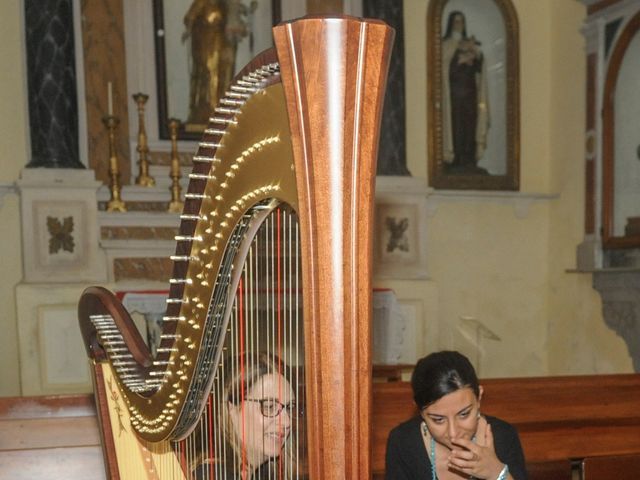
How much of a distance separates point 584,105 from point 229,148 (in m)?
6.18

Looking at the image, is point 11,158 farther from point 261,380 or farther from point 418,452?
point 261,380

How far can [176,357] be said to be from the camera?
49.1 inches

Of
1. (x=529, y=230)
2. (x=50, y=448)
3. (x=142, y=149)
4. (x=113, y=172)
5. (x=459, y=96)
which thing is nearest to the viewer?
(x=50, y=448)

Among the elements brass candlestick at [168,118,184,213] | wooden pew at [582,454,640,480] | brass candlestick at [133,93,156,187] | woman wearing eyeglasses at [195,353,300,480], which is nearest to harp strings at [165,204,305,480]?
woman wearing eyeglasses at [195,353,300,480]

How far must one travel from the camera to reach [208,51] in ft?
20.2

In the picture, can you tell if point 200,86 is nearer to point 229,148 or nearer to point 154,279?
point 154,279

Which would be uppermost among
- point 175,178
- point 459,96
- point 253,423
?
point 459,96

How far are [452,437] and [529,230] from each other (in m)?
5.38

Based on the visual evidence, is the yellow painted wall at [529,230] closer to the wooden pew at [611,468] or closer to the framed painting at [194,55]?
the framed painting at [194,55]

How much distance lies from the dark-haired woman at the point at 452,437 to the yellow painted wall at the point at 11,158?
4363 mm

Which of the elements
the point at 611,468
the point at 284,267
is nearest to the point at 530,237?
the point at 611,468

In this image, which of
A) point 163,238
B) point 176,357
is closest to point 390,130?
point 163,238

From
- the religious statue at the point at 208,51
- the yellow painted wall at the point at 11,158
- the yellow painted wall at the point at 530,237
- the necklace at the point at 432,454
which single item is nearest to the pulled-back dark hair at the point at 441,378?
the necklace at the point at 432,454

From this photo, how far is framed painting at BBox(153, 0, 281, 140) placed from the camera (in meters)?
6.14
